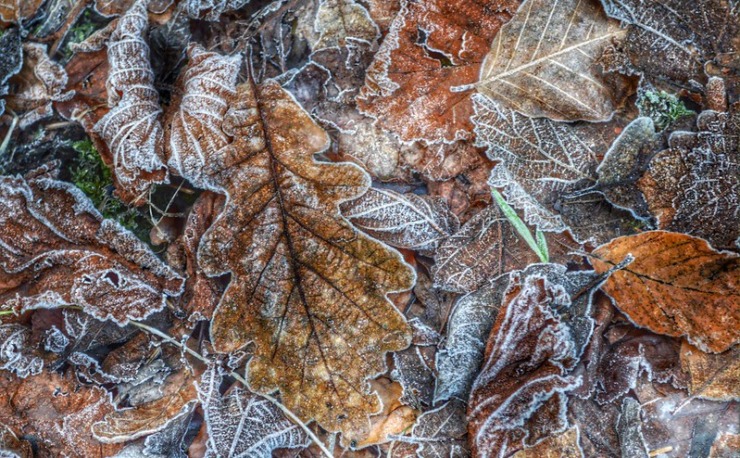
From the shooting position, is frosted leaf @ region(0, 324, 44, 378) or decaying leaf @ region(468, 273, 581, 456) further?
frosted leaf @ region(0, 324, 44, 378)

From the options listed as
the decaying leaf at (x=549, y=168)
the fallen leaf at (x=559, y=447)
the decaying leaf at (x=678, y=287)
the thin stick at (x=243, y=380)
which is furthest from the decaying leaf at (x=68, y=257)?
the decaying leaf at (x=678, y=287)

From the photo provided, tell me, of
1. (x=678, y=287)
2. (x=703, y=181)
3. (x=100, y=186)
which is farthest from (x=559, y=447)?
(x=100, y=186)

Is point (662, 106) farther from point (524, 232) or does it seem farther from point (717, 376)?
point (717, 376)

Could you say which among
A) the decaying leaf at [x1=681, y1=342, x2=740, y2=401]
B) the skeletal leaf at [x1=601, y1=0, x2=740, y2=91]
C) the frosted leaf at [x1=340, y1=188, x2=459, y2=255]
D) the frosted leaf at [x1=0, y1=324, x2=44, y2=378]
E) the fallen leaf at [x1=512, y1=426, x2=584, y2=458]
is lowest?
the frosted leaf at [x1=0, y1=324, x2=44, y2=378]

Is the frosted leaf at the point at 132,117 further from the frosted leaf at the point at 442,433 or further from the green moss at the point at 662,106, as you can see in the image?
the green moss at the point at 662,106

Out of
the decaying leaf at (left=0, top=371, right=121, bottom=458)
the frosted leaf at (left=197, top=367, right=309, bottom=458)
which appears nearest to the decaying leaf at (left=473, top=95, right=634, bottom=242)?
the frosted leaf at (left=197, top=367, right=309, bottom=458)

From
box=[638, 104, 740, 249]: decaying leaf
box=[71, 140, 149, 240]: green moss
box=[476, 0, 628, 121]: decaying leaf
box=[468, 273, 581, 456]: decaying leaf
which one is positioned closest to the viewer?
box=[468, 273, 581, 456]: decaying leaf

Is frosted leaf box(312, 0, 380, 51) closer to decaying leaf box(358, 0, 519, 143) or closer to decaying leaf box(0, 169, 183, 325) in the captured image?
decaying leaf box(358, 0, 519, 143)
